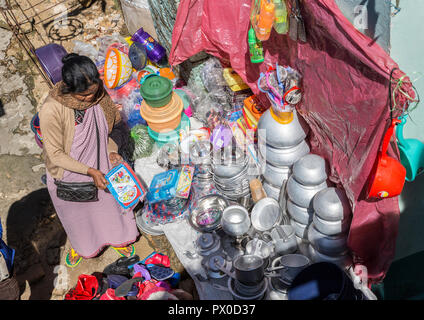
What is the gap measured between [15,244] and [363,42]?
4.03m

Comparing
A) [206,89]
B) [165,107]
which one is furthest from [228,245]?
[206,89]

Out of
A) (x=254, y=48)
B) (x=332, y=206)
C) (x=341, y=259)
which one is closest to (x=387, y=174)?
(x=332, y=206)

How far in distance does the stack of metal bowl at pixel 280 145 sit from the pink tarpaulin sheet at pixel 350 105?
122 mm

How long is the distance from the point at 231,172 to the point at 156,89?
1.31 m

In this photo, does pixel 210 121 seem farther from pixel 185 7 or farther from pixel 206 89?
pixel 185 7

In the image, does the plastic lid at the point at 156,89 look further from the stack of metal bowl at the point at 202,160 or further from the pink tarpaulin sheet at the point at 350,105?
the pink tarpaulin sheet at the point at 350,105

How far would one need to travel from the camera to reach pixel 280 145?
3.21 meters

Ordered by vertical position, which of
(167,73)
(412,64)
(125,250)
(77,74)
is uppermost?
(77,74)

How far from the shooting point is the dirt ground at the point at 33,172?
3877 millimetres

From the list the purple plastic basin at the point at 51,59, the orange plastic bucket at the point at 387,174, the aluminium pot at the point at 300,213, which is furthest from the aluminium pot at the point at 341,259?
the purple plastic basin at the point at 51,59

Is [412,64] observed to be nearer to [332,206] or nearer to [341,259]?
[332,206]

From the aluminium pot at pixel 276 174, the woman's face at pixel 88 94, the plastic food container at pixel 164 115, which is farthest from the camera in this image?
the plastic food container at pixel 164 115

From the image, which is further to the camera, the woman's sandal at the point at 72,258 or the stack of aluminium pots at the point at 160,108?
the stack of aluminium pots at the point at 160,108

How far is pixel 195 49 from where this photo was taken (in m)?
4.11
